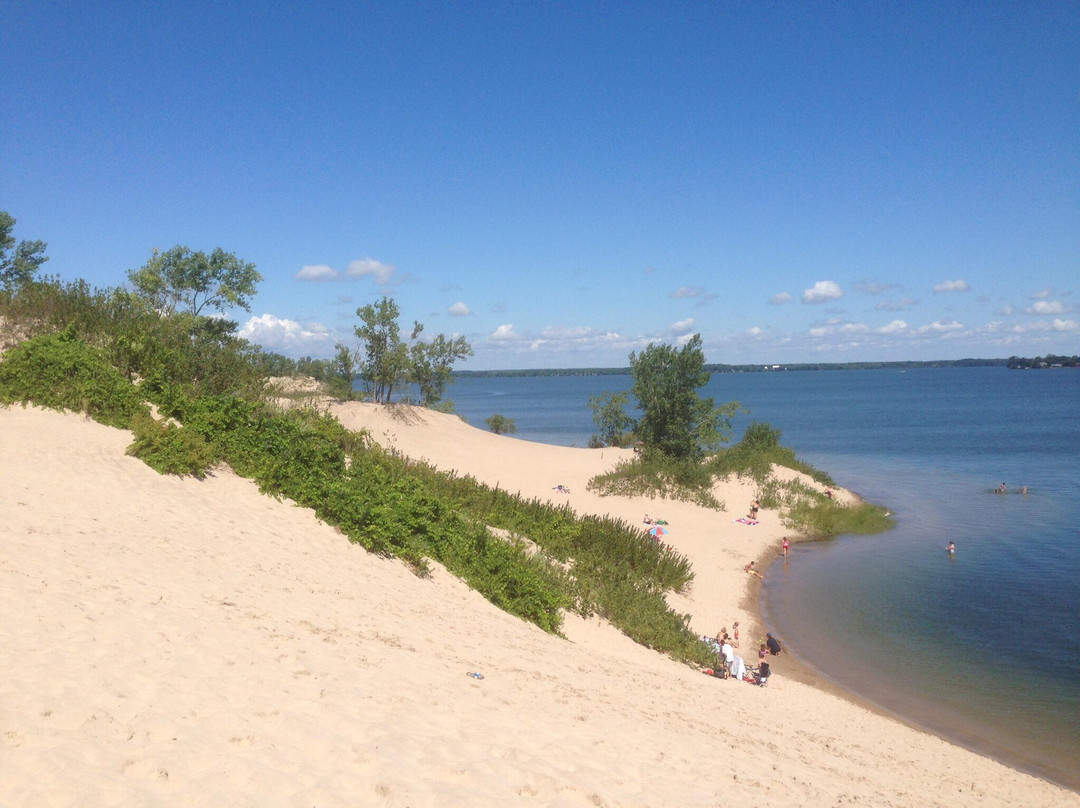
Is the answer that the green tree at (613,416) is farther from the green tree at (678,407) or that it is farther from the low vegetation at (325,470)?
the low vegetation at (325,470)

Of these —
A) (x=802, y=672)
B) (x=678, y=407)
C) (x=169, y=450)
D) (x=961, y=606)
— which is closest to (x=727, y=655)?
(x=802, y=672)

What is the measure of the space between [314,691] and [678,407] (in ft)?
87.9

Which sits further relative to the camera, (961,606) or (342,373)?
(342,373)

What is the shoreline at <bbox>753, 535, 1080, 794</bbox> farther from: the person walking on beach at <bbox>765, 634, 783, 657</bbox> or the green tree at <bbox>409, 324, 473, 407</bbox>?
the green tree at <bbox>409, 324, 473, 407</bbox>

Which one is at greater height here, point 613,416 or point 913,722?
point 613,416

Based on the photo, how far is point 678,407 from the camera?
3169cm

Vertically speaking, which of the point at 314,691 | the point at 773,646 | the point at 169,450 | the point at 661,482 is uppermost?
the point at 169,450

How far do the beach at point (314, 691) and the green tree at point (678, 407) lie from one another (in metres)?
17.8

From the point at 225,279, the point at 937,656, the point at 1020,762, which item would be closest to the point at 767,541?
the point at 937,656

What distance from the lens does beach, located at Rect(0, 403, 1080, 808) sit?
4.99 metres

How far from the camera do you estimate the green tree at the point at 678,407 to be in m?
31.7

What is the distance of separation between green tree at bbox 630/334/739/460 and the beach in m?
17.8

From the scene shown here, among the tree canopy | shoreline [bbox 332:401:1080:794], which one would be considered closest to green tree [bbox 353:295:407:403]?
the tree canopy

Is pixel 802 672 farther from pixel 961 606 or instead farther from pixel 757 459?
pixel 757 459
